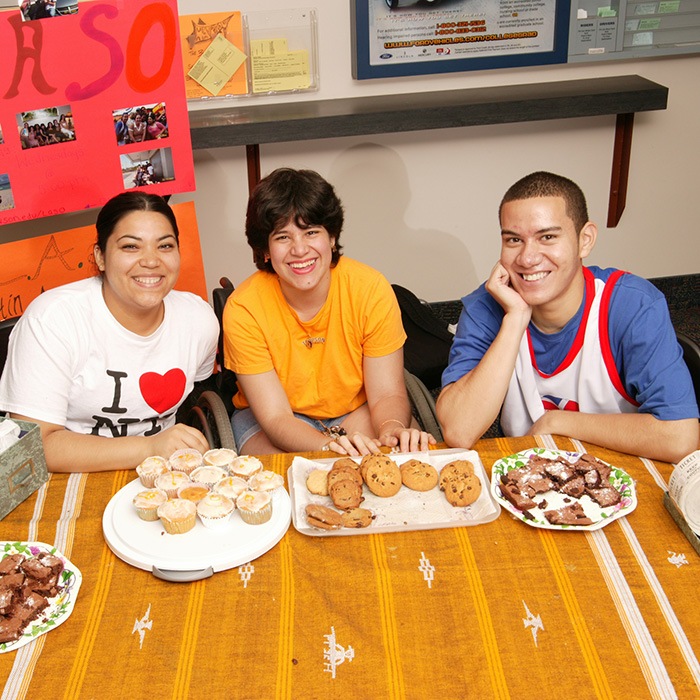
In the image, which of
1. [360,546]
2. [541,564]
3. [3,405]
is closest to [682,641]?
[541,564]

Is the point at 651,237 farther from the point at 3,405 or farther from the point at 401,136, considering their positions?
the point at 3,405

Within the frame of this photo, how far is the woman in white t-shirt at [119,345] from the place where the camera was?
66.2 inches

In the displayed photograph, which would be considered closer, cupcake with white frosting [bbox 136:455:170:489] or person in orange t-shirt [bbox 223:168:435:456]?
cupcake with white frosting [bbox 136:455:170:489]

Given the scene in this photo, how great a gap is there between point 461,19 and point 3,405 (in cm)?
262

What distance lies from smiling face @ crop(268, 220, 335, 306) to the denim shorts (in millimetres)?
448

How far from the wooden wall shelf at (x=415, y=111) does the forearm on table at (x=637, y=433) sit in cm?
183

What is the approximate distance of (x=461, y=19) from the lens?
10.7 feet

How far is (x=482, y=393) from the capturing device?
1.69 m

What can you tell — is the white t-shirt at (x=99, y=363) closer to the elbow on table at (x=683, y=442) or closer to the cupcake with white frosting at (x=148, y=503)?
the cupcake with white frosting at (x=148, y=503)

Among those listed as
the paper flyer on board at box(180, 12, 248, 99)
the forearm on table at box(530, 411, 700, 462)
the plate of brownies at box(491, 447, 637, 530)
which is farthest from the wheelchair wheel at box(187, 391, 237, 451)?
the paper flyer on board at box(180, 12, 248, 99)

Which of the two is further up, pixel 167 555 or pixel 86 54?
pixel 86 54

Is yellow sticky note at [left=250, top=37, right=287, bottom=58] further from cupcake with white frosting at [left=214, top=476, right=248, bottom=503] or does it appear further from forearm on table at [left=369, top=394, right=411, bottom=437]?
cupcake with white frosting at [left=214, top=476, right=248, bottom=503]

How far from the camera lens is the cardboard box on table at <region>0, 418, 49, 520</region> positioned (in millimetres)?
1400

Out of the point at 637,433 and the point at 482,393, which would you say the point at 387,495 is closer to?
the point at 482,393
